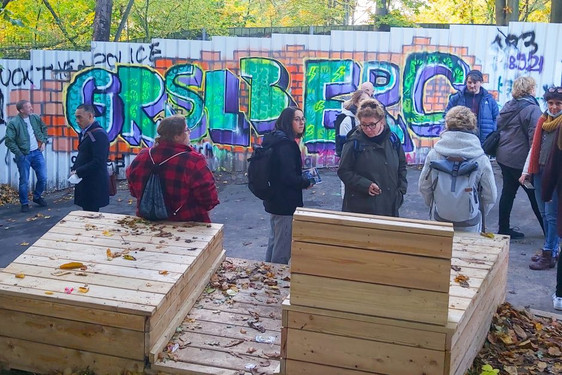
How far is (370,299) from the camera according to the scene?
436 centimetres

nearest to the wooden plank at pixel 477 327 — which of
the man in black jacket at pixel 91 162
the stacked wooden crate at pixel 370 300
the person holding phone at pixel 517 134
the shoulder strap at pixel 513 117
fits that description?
the stacked wooden crate at pixel 370 300

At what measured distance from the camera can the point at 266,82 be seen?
43.4 feet

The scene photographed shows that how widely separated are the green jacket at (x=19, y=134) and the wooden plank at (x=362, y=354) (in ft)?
30.4

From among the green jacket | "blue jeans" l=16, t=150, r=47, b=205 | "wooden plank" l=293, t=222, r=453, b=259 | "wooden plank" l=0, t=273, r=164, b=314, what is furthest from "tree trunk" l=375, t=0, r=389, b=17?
"wooden plank" l=293, t=222, r=453, b=259

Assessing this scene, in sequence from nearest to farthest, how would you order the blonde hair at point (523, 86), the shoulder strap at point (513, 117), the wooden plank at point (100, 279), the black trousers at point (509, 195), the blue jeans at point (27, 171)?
the wooden plank at point (100, 279), the blonde hair at point (523, 86), the shoulder strap at point (513, 117), the black trousers at point (509, 195), the blue jeans at point (27, 171)

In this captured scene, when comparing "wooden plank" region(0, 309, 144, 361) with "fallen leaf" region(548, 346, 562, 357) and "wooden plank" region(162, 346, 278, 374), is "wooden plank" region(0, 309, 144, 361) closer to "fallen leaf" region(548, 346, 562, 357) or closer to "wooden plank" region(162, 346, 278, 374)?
"wooden plank" region(162, 346, 278, 374)

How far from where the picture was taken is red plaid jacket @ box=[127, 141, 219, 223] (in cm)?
633

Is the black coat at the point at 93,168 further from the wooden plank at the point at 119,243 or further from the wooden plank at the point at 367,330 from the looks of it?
the wooden plank at the point at 367,330

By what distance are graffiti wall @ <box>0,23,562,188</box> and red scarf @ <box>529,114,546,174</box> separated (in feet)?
17.5

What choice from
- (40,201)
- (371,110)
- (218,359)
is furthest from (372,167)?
(40,201)

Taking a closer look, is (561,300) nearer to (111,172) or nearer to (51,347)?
(51,347)

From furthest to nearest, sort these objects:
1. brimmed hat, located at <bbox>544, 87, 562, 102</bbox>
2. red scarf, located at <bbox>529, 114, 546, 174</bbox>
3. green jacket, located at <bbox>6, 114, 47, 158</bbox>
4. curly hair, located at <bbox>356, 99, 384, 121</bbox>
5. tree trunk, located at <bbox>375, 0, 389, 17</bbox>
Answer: tree trunk, located at <bbox>375, 0, 389, 17</bbox>
green jacket, located at <bbox>6, 114, 47, 158</bbox>
red scarf, located at <bbox>529, 114, 546, 174</bbox>
brimmed hat, located at <bbox>544, 87, 562, 102</bbox>
curly hair, located at <bbox>356, 99, 384, 121</bbox>

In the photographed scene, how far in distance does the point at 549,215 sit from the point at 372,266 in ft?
13.5

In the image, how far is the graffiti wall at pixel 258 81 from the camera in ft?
41.5
